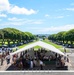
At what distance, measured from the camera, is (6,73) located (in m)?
22.5

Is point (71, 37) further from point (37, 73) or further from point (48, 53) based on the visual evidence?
point (37, 73)

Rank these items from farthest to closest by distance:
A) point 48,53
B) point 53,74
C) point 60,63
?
1. point 48,53
2. point 60,63
3. point 53,74

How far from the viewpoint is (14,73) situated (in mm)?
22453

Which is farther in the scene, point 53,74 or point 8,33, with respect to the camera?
point 8,33

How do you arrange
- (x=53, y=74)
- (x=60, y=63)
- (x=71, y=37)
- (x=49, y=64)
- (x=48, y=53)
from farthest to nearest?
(x=71, y=37), (x=48, y=53), (x=49, y=64), (x=60, y=63), (x=53, y=74)

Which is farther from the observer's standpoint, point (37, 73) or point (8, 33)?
point (8, 33)

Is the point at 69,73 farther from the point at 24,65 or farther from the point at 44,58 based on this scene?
the point at 44,58

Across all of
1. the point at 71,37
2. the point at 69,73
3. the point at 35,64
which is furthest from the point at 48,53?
the point at 71,37

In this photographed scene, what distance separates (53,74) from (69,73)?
4.36 feet

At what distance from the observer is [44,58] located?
3195cm

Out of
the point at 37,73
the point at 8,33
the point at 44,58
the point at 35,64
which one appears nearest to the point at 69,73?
the point at 37,73

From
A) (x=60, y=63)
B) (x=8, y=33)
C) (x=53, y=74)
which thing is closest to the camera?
(x=53, y=74)

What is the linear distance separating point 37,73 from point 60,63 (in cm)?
561

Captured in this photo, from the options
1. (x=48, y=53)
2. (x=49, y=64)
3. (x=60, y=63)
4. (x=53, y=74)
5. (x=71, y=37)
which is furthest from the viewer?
(x=71, y=37)
